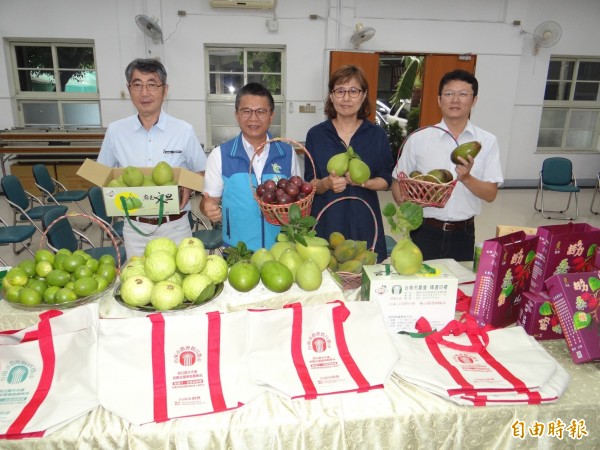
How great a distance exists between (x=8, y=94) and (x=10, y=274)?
6807 mm

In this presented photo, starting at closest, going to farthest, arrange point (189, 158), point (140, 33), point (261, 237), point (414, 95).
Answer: point (261, 237)
point (189, 158)
point (140, 33)
point (414, 95)

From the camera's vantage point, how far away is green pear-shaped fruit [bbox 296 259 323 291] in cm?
142

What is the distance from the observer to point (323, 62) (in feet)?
23.1

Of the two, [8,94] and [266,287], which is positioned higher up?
[8,94]

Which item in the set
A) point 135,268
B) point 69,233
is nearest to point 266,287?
point 135,268

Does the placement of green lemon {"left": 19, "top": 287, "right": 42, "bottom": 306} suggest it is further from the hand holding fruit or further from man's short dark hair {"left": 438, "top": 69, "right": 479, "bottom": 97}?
man's short dark hair {"left": 438, "top": 69, "right": 479, "bottom": 97}

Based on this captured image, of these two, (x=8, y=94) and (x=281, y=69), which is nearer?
(x=8, y=94)

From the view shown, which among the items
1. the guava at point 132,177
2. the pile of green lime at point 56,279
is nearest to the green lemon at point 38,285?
the pile of green lime at point 56,279

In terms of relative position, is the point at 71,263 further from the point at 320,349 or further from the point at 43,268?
the point at 320,349

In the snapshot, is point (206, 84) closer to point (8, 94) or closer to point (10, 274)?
point (8, 94)

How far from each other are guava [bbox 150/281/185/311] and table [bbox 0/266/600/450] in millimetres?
321

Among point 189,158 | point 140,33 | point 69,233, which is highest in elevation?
point 140,33

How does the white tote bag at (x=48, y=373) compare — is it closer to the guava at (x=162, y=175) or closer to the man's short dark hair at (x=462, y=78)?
the guava at (x=162, y=175)

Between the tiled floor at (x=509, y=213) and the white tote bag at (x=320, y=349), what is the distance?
367 centimetres
